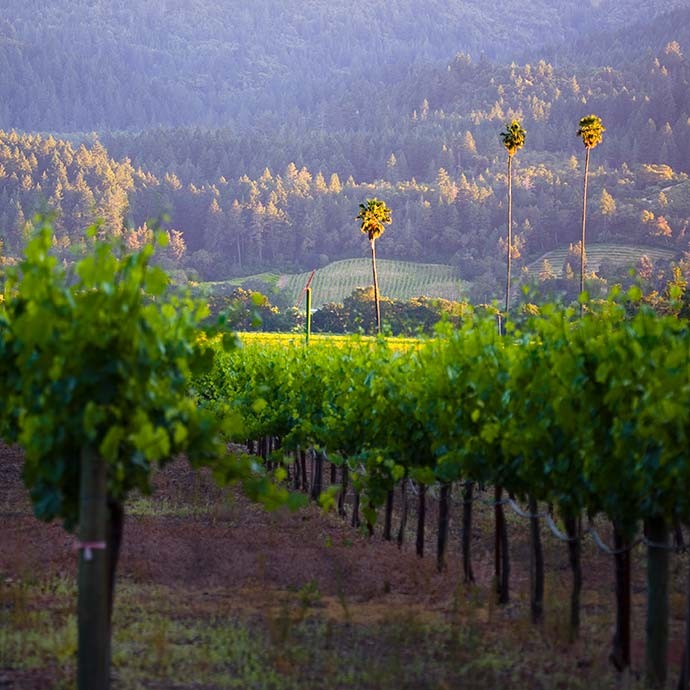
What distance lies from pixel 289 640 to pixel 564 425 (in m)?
3.44

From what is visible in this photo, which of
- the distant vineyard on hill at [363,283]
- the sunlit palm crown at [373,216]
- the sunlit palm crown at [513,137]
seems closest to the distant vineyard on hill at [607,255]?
the distant vineyard on hill at [363,283]

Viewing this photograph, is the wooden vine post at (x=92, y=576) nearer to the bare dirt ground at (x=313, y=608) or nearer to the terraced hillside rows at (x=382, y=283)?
the bare dirt ground at (x=313, y=608)

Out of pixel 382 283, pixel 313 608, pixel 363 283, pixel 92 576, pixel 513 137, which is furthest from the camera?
pixel 382 283

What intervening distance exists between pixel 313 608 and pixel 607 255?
175052 mm

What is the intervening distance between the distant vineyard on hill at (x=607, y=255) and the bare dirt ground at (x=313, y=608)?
515ft

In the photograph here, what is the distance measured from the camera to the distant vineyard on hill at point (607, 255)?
17888 centimetres

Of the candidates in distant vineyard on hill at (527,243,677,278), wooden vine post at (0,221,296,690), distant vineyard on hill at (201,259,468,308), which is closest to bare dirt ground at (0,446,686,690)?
wooden vine post at (0,221,296,690)

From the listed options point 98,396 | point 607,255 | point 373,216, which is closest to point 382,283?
point 607,255

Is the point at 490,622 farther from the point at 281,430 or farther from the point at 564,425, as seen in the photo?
the point at 281,430

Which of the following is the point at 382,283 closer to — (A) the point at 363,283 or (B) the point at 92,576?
(A) the point at 363,283

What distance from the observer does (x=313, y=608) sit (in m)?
14.4

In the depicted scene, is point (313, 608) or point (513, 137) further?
point (513, 137)

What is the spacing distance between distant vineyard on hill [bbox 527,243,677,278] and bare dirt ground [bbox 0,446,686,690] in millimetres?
156827

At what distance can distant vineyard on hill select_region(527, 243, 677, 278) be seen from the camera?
178875 mm
